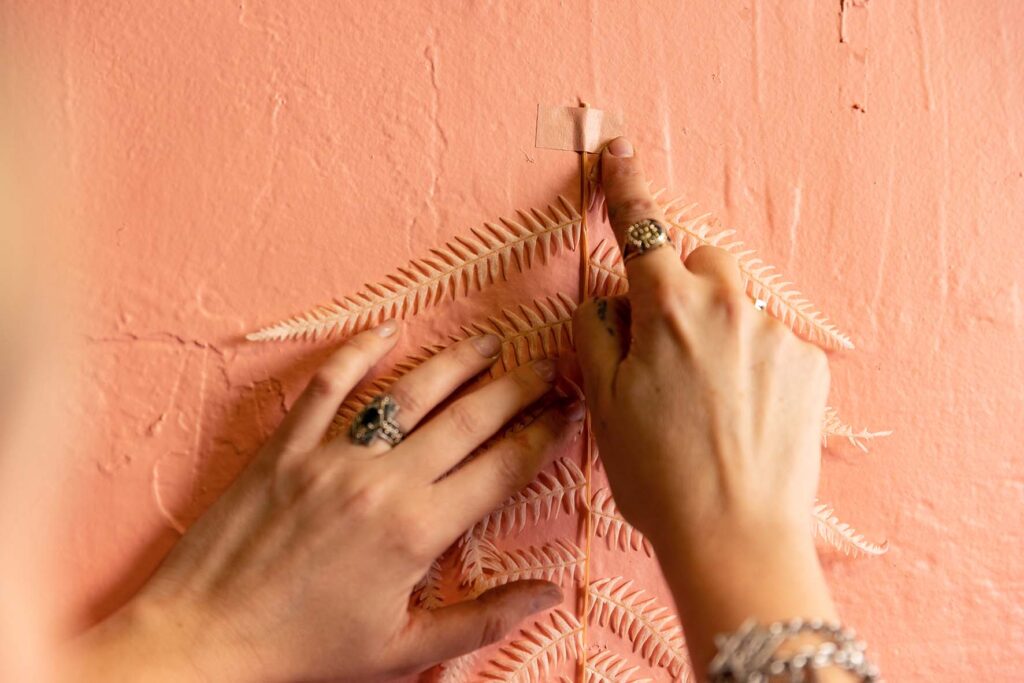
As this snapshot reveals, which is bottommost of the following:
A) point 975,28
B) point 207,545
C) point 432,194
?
point 207,545

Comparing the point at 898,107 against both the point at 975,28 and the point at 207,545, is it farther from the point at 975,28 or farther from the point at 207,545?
the point at 207,545

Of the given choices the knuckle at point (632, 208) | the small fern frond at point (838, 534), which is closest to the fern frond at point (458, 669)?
the small fern frond at point (838, 534)

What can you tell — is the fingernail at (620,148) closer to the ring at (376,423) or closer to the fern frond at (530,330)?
the fern frond at (530,330)

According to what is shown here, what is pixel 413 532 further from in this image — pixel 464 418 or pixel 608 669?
pixel 608 669

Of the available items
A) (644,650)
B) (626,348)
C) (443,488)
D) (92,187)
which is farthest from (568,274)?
(92,187)

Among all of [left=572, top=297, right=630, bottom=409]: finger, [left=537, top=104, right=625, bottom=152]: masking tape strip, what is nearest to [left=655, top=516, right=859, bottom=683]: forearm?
[left=572, top=297, right=630, bottom=409]: finger

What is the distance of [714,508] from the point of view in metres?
0.78

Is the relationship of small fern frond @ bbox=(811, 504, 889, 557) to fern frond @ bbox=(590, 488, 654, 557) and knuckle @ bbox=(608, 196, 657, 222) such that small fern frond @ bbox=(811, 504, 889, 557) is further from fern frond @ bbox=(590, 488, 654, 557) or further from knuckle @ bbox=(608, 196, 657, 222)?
knuckle @ bbox=(608, 196, 657, 222)

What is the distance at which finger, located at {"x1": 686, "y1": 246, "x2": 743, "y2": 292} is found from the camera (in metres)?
0.88

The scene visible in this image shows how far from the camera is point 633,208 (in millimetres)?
941

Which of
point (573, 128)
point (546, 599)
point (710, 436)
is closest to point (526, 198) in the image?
point (573, 128)

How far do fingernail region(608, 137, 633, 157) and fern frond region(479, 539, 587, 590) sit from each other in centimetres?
53

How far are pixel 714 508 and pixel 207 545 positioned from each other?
23.3 inches

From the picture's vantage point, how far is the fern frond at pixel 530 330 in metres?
0.98
